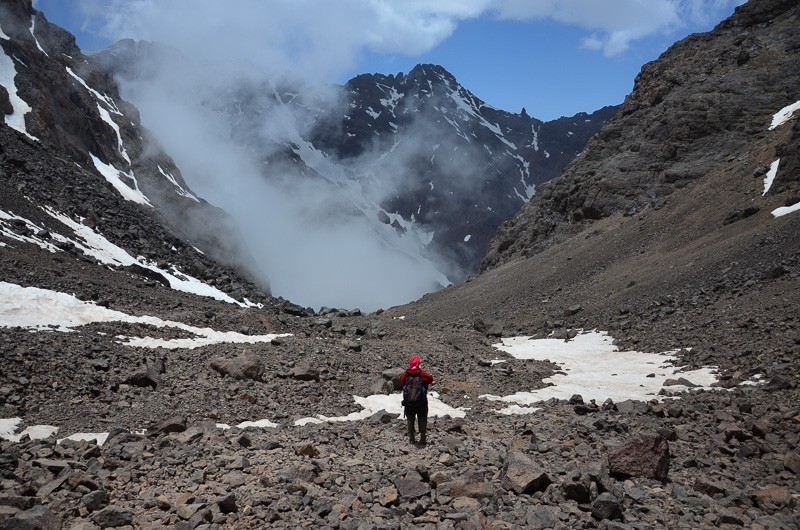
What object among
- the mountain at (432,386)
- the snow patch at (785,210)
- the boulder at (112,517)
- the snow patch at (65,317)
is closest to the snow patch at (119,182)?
the mountain at (432,386)

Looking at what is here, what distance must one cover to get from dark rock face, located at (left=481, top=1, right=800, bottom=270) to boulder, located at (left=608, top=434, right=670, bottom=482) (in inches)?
1769

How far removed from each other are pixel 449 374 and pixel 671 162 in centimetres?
4840

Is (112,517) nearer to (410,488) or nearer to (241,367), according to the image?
(410,488)

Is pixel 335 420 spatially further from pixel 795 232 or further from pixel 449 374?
pixel 795 232

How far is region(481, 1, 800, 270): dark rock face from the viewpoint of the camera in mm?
54000

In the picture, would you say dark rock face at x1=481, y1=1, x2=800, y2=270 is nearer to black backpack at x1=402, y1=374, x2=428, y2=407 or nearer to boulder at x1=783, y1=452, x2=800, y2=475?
boulder at x1=783, y1=452, x2=800, y2=475

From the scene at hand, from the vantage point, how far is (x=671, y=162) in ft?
186

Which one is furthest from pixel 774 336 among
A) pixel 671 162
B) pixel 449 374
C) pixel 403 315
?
pixel 671 162

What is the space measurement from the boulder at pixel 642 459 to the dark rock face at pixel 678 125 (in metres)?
44.9

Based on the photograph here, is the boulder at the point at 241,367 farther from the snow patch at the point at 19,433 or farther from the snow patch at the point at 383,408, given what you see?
the snow patch at the point at 19,433

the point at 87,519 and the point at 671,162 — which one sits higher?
the point at 671,162

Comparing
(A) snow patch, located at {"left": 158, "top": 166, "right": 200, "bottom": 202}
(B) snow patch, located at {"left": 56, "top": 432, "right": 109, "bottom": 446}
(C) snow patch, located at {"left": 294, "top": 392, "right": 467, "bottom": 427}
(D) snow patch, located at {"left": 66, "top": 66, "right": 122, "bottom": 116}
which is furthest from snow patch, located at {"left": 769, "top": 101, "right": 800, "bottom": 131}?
(D) snow patch, located at {"left": 66, "top": 66, "right": 122, "bottom": 116}

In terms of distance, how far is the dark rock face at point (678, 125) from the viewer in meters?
54.0

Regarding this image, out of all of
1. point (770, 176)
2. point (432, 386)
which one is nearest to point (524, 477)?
point (432, 386)
